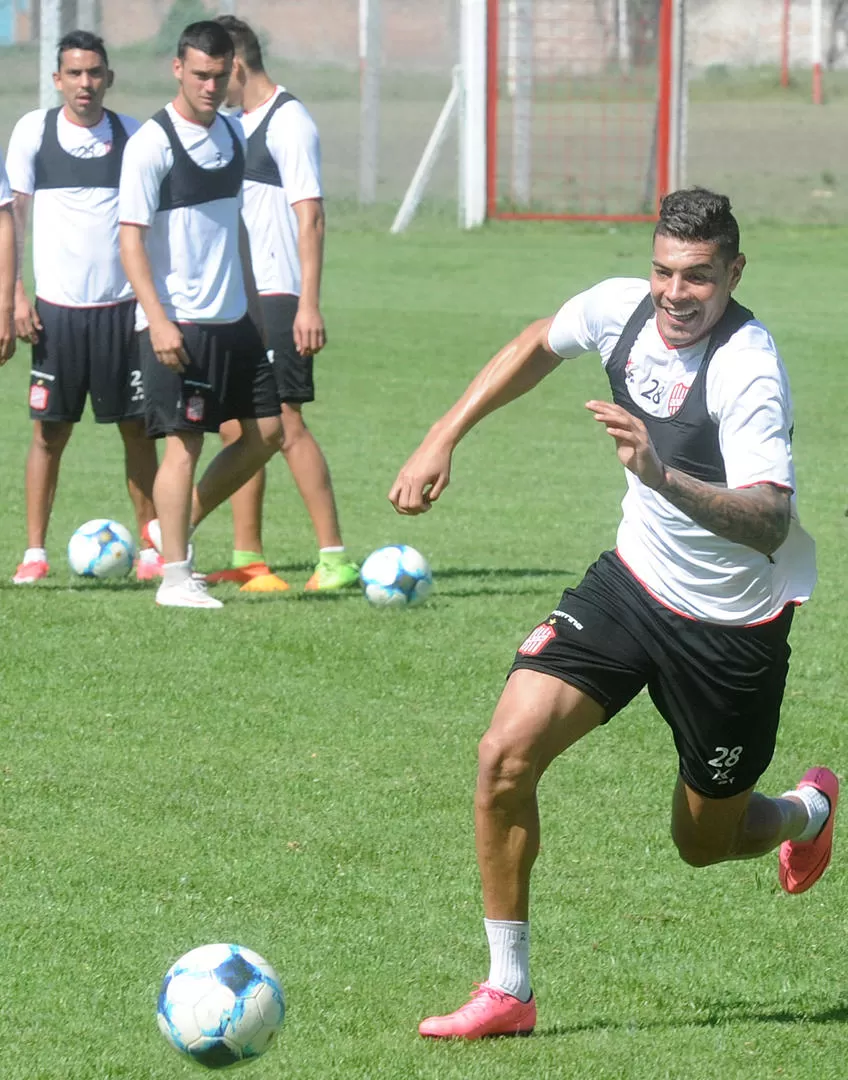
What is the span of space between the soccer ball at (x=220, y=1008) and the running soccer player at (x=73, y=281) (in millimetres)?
5492

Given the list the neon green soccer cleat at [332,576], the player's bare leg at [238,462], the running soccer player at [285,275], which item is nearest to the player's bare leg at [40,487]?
the player's bare leg at [238,462]

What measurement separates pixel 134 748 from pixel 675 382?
295 cm

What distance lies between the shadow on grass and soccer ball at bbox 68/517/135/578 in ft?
17.3

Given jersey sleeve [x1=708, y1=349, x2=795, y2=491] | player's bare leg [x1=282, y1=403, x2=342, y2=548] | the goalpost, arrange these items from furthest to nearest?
the goalpost < player's bare leg [x1=282, y1=403, x2=342, y2=548] < jersey sleeve [x1=708, y1=349, x2=795, y2=491]

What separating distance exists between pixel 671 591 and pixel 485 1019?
1.15 metres

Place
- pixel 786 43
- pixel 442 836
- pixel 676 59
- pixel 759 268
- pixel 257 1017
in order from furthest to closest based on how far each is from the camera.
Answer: pixel 786 43
pixel 676 59
pixel 759 268
pixel 442 836
pixel 257 1017

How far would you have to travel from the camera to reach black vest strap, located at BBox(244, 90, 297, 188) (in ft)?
31.0

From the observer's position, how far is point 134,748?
6.81m

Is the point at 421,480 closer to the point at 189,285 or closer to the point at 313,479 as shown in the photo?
the point at 189,285

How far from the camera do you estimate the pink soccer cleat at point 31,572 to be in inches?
371

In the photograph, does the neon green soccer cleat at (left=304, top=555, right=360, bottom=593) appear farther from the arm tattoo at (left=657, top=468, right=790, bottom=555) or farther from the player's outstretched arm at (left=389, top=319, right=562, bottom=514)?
the arm tattoo at (left=657, top=468, right=790, bottom=555)

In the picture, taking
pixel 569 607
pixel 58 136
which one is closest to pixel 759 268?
pixel 58 136

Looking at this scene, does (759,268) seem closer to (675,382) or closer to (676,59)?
(676,59)

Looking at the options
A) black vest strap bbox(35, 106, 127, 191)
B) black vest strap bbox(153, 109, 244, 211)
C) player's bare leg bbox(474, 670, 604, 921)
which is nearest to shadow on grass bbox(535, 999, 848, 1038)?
player's bare leg bbox(474, 670, 604, 921)
